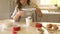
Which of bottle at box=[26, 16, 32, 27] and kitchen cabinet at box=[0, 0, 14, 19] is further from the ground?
kitchen cabinet at box=[0, 0, 14, 19]

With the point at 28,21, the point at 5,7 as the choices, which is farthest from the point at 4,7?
the point at 28,21

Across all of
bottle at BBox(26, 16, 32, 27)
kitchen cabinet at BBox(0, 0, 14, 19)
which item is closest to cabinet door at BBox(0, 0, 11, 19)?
kitchen cabinet at BBox(0, 0, 14, 19)

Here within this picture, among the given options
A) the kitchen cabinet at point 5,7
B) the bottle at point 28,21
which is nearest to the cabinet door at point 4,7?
the kitchen cabinet at point 5,7

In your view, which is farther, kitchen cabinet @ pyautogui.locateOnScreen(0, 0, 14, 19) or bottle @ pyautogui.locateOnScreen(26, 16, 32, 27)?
kitchen cabinet @ pyautogui.locateOnScreen(0, 0, 14, 19)

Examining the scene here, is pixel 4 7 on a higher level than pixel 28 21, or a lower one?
higher

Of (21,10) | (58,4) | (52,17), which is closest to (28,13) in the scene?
(21,10)

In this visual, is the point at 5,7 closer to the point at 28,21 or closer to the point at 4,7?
the point at 4,7

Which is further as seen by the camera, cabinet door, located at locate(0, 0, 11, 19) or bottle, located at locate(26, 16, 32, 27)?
cabinet door, located at locate(0, 0, 11, 19)

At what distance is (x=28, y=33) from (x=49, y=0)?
0.98 meters

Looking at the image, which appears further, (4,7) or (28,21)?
(4,7)

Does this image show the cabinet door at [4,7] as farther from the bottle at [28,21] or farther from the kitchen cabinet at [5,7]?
the bottle at [28,21]

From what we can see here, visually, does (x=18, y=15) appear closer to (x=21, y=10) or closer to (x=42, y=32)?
(x=21, y=10)

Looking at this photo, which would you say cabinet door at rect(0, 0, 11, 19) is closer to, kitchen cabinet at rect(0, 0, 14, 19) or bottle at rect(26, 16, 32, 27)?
kitchen cabinet at rect(0, 0, 14, 19)

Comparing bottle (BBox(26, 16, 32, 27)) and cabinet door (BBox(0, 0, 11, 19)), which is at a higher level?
cabinet door (BBox(0, 0, 11, 19))
